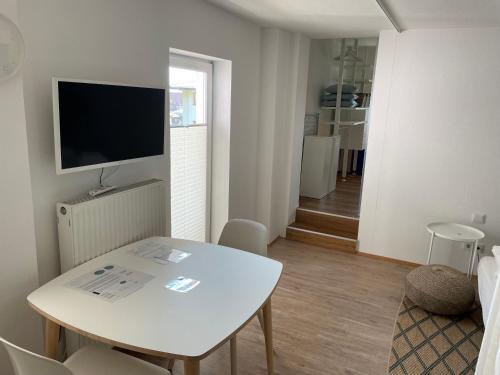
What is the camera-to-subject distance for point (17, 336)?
75.0 inches

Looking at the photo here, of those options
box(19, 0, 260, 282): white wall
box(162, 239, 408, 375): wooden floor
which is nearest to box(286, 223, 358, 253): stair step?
box(162, 239, 408, 375): wooden floor

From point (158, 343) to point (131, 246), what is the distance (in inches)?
40.2

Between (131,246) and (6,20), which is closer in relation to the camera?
(6,20)

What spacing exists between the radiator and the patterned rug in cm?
190

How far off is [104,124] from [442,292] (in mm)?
2781

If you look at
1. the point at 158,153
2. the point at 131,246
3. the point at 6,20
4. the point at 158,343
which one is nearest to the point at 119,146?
the point at 158,153

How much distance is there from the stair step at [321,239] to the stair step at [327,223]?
13 centimetres

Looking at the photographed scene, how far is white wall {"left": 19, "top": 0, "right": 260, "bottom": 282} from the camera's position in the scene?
1906 millimetres

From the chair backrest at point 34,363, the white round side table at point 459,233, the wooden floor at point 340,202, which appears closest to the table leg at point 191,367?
the chair backrest at point 34,363

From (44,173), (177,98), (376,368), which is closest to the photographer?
(44,173)

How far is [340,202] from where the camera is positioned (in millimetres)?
5305

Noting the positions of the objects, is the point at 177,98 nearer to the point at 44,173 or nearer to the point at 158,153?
the point at 158,153

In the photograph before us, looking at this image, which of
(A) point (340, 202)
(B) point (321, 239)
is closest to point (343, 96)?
(A) point (340, 202)

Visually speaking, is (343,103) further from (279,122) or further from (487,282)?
(487,282)
